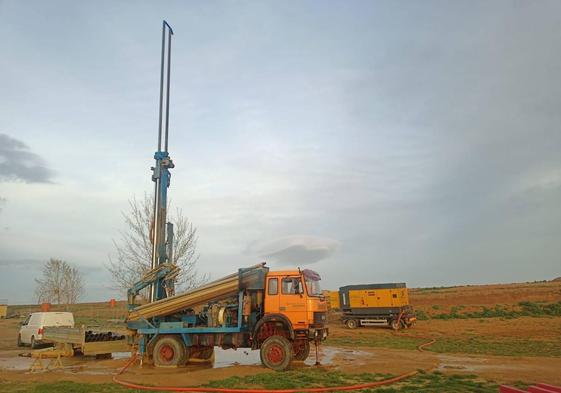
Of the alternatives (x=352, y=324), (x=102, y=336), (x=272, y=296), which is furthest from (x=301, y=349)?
(x=352, y=324)

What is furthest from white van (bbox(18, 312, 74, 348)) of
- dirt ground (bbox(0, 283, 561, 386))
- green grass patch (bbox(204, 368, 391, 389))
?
green grass patch (bbox(204, 368, 391, 389))

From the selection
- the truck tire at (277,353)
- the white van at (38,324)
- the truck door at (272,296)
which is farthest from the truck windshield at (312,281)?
the white van at (38,324)

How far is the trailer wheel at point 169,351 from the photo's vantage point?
15211 mm

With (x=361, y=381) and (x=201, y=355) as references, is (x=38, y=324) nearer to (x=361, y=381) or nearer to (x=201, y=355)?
(x=201, y=355)

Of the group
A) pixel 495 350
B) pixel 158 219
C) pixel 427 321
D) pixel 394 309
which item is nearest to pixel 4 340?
pixel 158 219

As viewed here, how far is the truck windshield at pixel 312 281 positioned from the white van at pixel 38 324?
51.2 feet

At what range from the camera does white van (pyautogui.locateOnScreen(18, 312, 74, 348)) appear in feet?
74.8

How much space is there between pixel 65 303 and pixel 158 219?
4119 centimetres

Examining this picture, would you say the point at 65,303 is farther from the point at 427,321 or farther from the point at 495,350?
the point at 495,350

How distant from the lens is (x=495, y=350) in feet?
63.2

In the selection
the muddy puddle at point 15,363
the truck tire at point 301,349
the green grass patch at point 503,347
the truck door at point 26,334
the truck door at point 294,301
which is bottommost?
the green grass patch at point 503,347

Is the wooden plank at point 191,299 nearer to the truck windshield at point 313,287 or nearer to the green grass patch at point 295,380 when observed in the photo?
the truck windshield at point 313,287

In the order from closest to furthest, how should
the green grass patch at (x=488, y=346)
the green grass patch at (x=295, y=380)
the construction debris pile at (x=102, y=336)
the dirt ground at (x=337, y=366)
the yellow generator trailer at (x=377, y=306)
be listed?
the green grass patch at (x=295, y=380) → the dirt ground at (x=337, y=366) → the construction debris pile at (x=102, y=336) → the green grass patch at (x=488, y=346) → the yellow generator trailer at (x=377, y=306)

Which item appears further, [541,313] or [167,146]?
[541,313]
